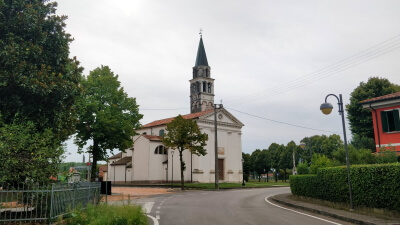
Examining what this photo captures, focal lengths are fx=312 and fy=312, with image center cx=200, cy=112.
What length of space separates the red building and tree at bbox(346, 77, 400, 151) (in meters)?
17.2

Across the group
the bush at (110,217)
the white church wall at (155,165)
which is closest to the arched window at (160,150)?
the white church wall at (155,165)

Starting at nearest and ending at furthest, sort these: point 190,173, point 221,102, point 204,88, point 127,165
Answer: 1. point 221,102
2. point 190,173
3. point 127,165
4. point 204,88

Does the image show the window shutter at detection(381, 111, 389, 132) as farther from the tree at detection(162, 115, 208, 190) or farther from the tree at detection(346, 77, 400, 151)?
the tree at detection(162, 115, 208, 190)

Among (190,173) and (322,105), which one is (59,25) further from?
(190,173)

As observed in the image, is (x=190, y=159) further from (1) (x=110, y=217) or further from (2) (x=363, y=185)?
(1) (x=110, y=217)

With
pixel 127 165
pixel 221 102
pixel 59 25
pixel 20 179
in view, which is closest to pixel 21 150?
pixel 20 179

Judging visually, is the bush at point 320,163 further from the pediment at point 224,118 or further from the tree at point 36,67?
the pediment at point 224,118

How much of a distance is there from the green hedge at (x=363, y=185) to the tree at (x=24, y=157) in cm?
1174

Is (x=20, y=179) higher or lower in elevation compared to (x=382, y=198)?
Answer: higher

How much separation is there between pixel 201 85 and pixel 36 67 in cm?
6054

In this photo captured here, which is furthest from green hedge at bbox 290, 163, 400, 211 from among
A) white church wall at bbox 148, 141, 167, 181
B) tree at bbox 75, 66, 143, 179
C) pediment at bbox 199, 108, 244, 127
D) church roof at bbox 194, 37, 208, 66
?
church roof at bbox 194, 37, 208, 66

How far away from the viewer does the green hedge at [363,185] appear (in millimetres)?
11215

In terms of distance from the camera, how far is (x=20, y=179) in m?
10.2

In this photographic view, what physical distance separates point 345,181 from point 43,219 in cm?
1235
